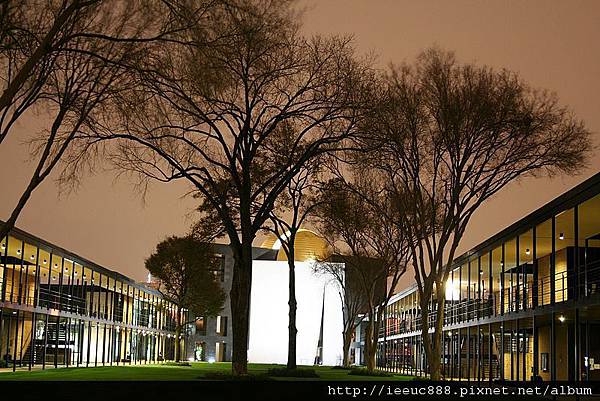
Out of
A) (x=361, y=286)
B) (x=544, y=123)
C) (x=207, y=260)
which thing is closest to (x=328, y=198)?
(x=544, y=123)

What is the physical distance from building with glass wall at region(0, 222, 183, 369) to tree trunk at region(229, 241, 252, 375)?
1211 centimetres

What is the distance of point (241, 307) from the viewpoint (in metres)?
24.4

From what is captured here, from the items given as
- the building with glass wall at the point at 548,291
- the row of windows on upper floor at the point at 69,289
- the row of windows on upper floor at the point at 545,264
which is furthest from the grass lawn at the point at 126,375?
the row of windows on upper floor at the point at 545,264

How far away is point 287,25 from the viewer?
2052 cm

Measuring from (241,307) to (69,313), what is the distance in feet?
85.1

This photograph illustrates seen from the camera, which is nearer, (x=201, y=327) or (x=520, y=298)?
(x=520, y=298)

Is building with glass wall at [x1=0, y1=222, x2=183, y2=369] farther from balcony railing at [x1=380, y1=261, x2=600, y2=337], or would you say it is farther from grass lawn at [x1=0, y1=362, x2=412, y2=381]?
balcony railing at [x1=380, y1=261, x2=600, y2=337]

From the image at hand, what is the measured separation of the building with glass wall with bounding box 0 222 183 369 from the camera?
41656mm

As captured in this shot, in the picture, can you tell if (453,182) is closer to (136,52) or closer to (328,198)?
(328,198)

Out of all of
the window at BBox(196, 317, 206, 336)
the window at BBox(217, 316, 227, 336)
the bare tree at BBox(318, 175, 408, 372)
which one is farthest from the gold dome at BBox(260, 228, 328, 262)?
the bare tree at BBox(318, 175, 408, 372)

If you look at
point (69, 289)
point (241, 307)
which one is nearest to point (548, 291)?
point (241, 307)

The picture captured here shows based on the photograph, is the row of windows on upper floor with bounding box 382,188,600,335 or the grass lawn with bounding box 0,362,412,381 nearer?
the row of windows on upper floor with bounding box 382,188,600,335

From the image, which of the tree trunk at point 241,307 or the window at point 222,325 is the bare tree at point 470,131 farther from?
the window at point 222,325

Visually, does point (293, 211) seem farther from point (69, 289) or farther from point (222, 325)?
point (222, 325)
